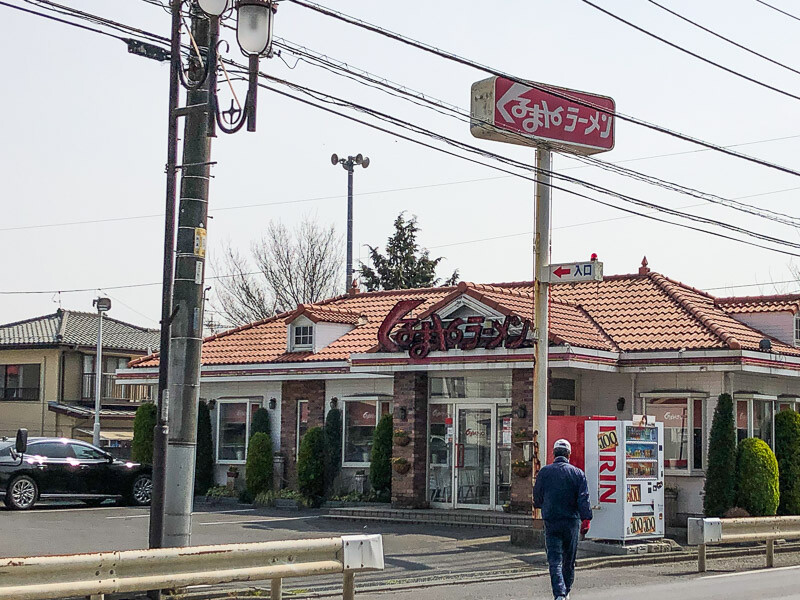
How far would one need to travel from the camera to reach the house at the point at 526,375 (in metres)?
22.8

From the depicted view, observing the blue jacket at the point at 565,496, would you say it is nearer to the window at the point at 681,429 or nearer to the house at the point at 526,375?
the house at the point at 526,375

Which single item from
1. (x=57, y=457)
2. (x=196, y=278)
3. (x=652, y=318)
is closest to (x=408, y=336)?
(x=652, y=318)

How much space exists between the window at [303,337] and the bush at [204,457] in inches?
118

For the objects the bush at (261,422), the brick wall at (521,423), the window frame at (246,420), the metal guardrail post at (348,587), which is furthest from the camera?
the window frame at (246,420)

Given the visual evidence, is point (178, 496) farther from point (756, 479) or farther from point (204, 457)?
point (204, 457)

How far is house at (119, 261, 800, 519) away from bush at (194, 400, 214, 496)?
117 inches

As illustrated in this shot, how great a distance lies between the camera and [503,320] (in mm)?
23000

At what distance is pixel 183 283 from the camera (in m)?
12.8

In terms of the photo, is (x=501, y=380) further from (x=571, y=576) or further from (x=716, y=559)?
(x=571, y=576)

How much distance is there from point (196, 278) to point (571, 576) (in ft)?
17.4

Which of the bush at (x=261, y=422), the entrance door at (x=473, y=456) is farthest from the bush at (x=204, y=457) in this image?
the entrance door at (x=473, y=456)

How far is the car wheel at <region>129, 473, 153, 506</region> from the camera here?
26.0m

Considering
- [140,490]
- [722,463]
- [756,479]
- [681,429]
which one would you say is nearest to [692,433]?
[681,429]

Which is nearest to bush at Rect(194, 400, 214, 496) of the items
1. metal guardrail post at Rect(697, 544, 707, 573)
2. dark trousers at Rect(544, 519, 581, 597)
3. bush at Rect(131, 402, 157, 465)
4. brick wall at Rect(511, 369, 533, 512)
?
bush at Rect(131, 402, 157, 465)
